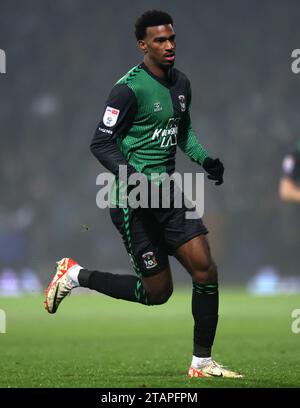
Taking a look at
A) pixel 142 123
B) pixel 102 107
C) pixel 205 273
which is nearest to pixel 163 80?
pixel 142 123

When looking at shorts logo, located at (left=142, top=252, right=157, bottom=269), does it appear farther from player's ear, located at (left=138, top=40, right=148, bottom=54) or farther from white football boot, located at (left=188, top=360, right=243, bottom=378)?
player's ear, located at (left=138, top=40, right=148, bottom=54)

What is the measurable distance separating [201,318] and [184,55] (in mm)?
22994

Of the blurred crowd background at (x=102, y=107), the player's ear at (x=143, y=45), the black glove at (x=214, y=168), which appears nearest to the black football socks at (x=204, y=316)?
the black glove at (x=214, y=168)

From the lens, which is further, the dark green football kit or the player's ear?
the player's ear

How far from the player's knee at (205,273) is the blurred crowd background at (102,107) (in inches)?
813

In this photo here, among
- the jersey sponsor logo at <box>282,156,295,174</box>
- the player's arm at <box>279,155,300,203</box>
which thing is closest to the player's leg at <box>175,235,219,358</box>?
the player's arm at <box>279,155,300,203</box>

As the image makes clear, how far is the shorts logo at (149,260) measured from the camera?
754 centimetres

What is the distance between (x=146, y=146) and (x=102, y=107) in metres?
22.0

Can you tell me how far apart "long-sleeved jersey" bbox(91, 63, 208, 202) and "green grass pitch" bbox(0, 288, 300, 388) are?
1575mm

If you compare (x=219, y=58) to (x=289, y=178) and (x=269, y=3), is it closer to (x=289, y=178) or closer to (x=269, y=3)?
(x=269, y=3)

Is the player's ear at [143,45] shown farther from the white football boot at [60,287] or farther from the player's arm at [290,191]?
the player's arm at [290,191]

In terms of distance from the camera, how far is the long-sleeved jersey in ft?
24.1

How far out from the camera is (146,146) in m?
7.54
